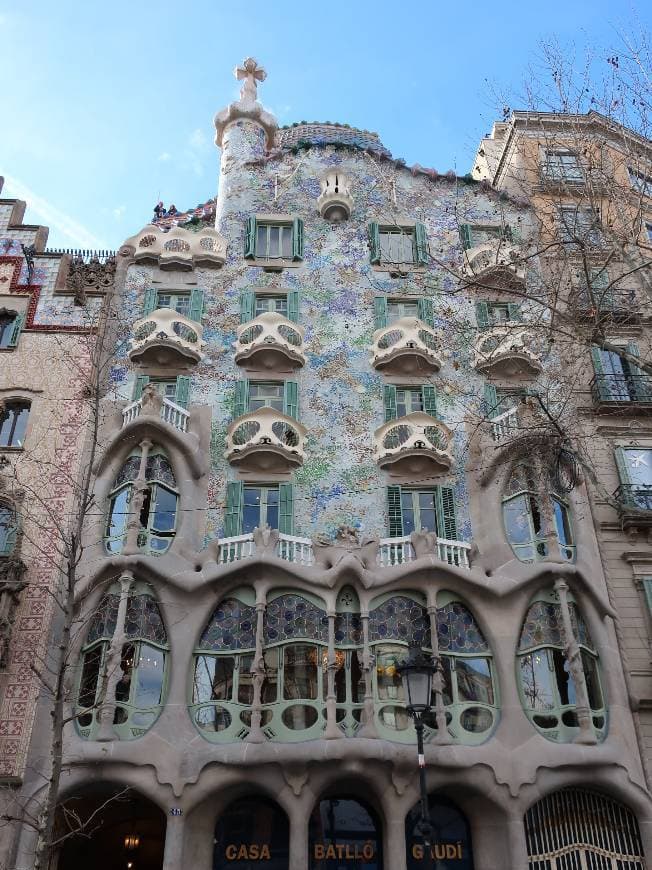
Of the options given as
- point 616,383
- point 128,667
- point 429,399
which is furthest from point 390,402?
point 128,667

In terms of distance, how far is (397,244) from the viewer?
25922mm

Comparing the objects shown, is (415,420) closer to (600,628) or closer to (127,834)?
(600,628)

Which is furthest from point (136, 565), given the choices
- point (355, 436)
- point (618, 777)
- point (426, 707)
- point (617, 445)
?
point (617, 445)

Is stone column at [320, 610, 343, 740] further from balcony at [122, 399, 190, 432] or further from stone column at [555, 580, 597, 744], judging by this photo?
balcony at [122, 399, 190, 432]

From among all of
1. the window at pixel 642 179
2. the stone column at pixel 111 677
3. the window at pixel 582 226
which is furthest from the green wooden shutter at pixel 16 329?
the window at pixel 642 179

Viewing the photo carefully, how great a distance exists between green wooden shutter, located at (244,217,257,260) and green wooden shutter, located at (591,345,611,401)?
33.9 feet

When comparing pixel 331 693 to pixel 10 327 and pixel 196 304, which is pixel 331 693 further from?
pixel 10 327

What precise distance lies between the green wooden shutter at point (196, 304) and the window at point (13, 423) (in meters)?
5.26

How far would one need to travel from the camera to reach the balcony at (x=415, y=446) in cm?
2088

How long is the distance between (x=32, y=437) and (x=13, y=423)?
0.93 meters

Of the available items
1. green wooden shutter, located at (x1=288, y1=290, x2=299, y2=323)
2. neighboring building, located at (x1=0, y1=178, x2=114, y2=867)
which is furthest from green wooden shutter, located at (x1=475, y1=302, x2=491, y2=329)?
neighboring building, located at (x1=0, y1=178, x2=114, y2=867)

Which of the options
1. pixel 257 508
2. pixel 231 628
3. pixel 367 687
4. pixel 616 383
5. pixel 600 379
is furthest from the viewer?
pixel 616 383

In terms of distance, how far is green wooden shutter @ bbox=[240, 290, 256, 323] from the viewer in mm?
23797

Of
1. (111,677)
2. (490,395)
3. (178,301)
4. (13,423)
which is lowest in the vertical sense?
(111,677)
